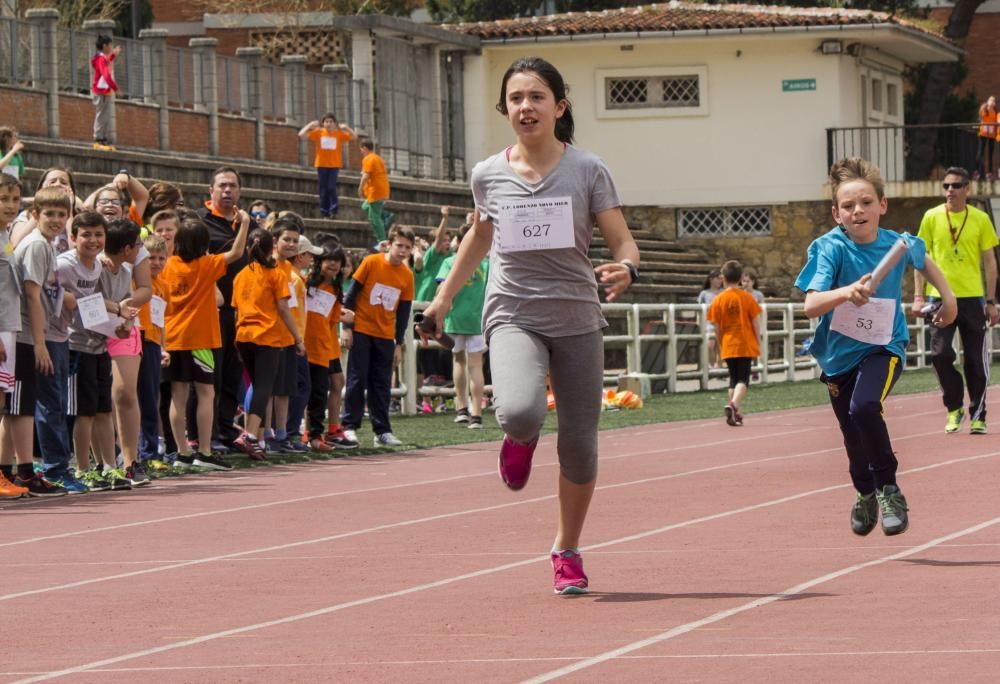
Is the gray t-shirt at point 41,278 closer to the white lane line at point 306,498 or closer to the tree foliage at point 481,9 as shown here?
the white lane line at point 306,498

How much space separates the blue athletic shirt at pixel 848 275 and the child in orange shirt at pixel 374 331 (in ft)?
28.0

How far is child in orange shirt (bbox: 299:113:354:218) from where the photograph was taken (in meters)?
31.3

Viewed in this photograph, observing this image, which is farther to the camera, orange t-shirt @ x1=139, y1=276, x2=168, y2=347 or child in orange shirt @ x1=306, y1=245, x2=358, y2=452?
child in orange shirt @ x1=306, y1=245, x2=358, y2=452

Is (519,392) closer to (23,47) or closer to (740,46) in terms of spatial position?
(23,47)

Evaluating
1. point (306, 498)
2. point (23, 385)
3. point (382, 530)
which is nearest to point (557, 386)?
point (382, 530)

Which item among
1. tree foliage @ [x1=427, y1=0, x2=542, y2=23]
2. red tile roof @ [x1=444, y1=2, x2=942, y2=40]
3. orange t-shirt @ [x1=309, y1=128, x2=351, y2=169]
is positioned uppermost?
tree foliage @ [x1=427, y1=0, x2=542, y2=23]

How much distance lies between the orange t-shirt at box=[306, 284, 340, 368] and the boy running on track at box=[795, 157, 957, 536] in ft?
27.3

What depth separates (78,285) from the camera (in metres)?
13.9

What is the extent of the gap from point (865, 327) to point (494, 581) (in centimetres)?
213

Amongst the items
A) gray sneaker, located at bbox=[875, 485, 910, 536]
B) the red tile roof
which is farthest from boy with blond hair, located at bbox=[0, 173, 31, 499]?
the red tile roof

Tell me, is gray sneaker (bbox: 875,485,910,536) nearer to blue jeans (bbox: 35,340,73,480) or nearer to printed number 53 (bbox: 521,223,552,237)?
printed number 53 (bbox: 521,223,552,237)

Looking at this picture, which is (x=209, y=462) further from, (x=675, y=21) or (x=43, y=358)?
(x=675, y=21)

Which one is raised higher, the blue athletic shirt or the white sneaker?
the blue athletic shirt

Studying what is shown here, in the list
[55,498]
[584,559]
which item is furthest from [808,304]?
[55,498]
